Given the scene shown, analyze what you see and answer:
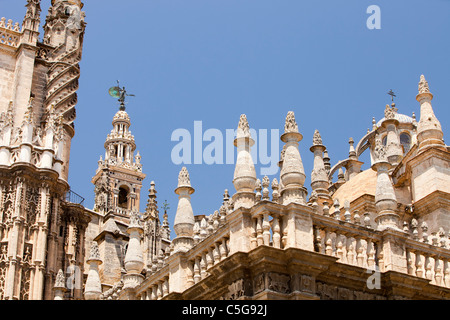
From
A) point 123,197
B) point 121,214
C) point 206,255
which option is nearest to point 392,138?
point 206,255

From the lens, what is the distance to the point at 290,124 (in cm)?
1544

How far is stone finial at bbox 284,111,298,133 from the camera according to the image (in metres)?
15.3

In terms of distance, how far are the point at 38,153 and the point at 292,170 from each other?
696 inches

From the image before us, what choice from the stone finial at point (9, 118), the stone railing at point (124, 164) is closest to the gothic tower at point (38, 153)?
the stone finial at point (9, 118)

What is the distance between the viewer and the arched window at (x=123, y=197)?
7409 centimetres

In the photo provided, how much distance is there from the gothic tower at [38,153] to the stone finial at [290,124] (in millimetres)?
15651

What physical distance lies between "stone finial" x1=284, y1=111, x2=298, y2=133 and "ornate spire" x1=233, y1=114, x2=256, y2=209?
771 millimetres

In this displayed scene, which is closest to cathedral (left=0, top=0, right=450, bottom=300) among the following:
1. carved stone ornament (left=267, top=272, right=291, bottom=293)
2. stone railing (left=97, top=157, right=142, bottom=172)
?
carved stone ornament (left=267, top=272, right=291, bottom=293)

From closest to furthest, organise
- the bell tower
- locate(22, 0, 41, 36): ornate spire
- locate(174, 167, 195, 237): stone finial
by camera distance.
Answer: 1. locate(174, 167, 195, 237): stone finial
2. locate(22, 0, 41, 36): ornate spire
3. the bell tower

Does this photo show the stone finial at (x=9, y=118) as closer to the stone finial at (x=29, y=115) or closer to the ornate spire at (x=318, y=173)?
the stone finial at (x=29, y=115)

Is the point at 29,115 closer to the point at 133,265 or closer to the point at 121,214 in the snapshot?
the point at 133,265

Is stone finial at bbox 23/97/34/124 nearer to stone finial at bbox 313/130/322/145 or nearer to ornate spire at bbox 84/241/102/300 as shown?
ornate spire at bbox 84/241/102/300

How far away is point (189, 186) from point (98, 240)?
21080mm

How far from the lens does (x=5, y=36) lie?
110ft
